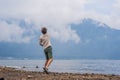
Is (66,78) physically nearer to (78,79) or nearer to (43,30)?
(78,79)

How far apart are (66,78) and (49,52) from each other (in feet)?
10.8

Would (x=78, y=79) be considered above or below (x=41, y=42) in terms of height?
below

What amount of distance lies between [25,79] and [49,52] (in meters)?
4.10

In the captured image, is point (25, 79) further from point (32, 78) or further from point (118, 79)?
point (118, 79)

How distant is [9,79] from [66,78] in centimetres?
284

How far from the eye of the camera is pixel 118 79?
2336cm

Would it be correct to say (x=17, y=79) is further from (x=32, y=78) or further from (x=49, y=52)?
(x=49, y=52)

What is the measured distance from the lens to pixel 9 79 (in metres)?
22.1

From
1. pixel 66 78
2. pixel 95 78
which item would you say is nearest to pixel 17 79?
pixel 66 78

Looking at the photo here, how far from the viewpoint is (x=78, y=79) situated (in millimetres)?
22438

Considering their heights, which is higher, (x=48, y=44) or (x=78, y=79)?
(x=48, y=44)

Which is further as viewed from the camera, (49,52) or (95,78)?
(49,52)

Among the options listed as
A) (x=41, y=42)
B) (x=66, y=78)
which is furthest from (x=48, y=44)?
(x=66, y=78)

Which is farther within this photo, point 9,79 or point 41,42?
point 41,42
